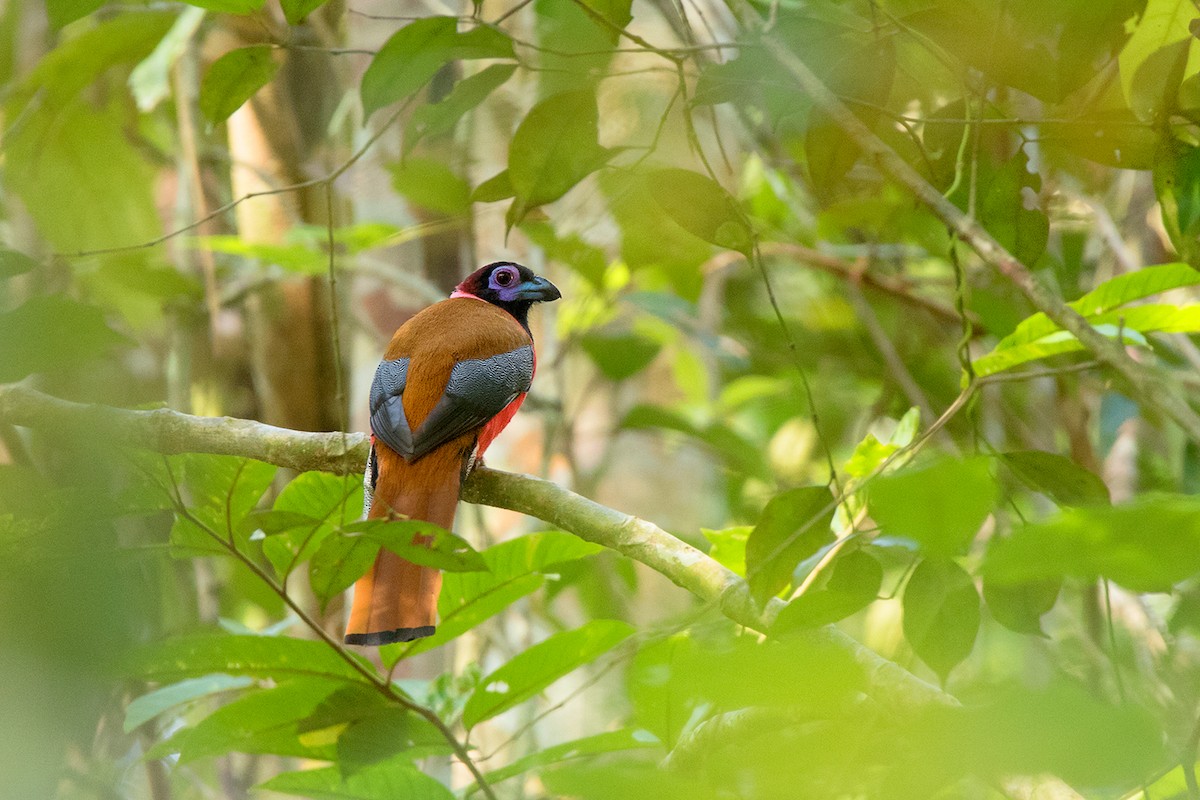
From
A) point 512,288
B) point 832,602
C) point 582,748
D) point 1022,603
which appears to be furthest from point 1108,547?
point 512,288

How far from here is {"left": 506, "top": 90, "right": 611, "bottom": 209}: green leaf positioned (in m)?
1.93

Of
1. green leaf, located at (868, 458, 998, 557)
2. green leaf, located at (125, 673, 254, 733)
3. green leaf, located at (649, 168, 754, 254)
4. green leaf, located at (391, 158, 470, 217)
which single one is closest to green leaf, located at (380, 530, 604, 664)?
green leaf, located at (125, 673, 254, 733)

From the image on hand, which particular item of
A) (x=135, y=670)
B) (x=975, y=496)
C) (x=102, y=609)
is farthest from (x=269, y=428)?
(x=975, y=496)

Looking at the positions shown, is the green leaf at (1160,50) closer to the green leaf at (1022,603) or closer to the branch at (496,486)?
the green leaf at (1022,603)

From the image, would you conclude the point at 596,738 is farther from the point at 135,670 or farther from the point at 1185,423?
the point at 1185,423

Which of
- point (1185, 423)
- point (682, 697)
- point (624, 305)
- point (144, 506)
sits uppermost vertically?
point (682, 697)

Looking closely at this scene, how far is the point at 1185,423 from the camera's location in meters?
1.21

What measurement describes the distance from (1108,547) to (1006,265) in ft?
3.11

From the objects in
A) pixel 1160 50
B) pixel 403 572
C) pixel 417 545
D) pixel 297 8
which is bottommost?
pixel 403 572

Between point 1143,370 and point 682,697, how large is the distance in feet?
2.81

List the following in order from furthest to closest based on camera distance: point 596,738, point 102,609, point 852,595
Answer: point 596,738, point 852,595, point 102,609

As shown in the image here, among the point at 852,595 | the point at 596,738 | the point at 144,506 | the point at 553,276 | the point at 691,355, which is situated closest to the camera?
the point at 852,595

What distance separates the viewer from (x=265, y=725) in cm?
175

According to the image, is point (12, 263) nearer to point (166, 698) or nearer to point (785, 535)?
point (166, 698)
